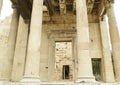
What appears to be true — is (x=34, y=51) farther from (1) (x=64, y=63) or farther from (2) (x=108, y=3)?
(1) (x=64, y=63)

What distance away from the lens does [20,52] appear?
728 inches

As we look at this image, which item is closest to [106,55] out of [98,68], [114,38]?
[114,38]

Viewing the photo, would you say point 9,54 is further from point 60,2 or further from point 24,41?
point 60,2

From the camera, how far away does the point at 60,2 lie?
17.2m

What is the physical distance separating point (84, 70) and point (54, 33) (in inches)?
337

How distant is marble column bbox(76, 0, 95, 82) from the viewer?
10914mm

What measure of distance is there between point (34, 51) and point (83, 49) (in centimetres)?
335

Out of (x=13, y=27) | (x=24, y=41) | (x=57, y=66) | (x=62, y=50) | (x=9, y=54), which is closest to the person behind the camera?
(x=9, y=54)

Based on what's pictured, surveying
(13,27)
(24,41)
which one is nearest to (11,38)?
(13,27)

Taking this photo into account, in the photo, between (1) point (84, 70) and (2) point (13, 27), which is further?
(2) point (13, 27)

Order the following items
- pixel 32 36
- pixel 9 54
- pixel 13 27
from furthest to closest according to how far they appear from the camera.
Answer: pixel 13 27
pixel 9 54
pixel 32 36

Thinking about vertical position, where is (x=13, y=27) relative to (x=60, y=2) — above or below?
below

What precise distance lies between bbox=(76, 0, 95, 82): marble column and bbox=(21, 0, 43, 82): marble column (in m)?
2.79

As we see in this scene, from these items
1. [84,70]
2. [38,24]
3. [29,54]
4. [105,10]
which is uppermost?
[105,10]
